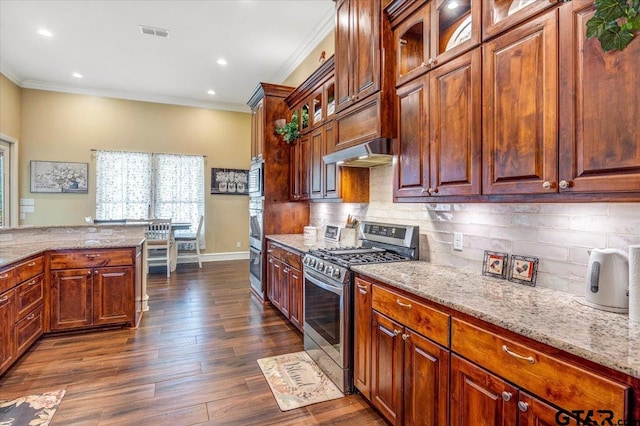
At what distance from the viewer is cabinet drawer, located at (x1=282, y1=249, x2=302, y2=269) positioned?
3293 millimetres

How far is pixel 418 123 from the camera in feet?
6.99

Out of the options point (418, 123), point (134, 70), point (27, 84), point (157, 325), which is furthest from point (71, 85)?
point (418, 123)

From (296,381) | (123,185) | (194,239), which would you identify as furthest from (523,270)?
(123,185)

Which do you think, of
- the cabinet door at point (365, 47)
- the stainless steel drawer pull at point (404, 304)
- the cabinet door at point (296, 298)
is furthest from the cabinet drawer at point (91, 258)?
the stainless steel drawer pull at point (404, 304)

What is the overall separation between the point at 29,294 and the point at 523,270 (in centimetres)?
386

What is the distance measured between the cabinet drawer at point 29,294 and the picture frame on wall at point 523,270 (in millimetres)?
3677

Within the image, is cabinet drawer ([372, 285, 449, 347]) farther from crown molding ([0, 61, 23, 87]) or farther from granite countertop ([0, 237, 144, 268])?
crown molding ([0, 61, 23, 87])

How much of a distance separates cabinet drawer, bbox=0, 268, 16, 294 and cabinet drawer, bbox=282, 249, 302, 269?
89.5 inches

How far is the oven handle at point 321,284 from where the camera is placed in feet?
7.84

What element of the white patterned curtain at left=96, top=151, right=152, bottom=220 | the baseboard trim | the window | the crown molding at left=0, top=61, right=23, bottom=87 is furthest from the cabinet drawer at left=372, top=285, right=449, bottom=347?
the crown molding at left=0, top=61, right=23, bottom=87

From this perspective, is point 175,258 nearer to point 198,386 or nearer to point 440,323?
point 198,386

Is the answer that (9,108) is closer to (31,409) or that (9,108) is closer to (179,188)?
(179,188)

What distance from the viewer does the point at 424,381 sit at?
64.8 inches

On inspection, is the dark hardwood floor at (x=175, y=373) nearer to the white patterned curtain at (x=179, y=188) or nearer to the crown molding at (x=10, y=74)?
the white patterned curtain at (x=179, y=188)
